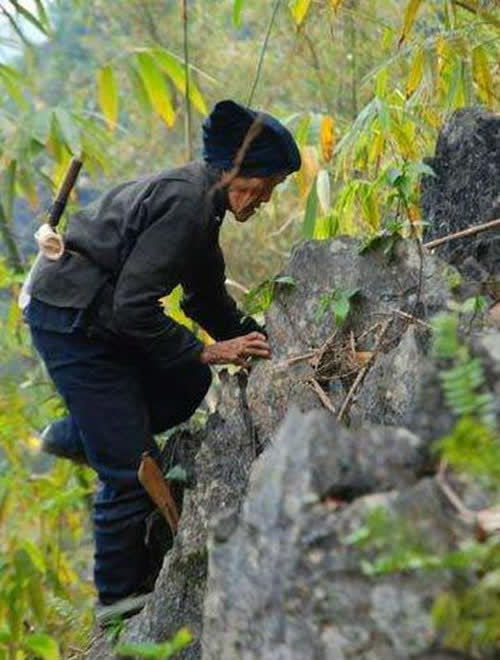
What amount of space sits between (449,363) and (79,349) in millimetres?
1896

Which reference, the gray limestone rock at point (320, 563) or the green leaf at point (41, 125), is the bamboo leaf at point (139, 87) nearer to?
the green leaf at point (41, 125)

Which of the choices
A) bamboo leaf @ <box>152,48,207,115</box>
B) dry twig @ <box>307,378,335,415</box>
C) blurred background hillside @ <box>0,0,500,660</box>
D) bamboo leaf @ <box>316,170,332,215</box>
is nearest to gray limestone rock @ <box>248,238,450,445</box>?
dry twig @ <box>307,378,335,415</box>

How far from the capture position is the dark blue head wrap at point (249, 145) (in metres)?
3.75

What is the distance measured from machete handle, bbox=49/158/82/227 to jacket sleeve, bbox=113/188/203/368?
1.84 ft

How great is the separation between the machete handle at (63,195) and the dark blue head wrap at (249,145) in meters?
0.62

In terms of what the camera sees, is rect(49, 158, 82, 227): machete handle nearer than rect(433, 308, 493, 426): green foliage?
No

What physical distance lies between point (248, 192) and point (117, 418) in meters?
0.76

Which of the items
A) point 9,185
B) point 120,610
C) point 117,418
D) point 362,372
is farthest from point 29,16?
point 120,610

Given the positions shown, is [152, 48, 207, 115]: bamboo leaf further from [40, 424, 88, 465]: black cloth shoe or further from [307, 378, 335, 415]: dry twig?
[307, 378, 335, 415]: dry twig

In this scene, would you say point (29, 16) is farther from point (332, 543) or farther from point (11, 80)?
point (332, 543)

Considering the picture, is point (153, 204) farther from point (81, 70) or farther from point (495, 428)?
point (81, 70)

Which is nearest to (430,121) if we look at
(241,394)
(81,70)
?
(241,394)

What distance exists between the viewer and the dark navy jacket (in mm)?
3668

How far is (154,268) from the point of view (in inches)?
144
